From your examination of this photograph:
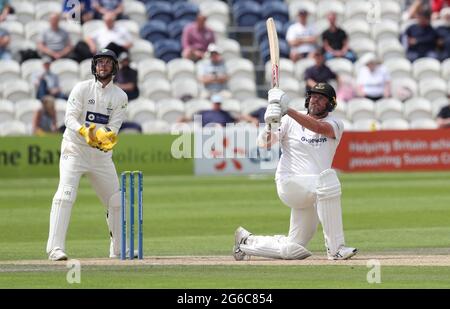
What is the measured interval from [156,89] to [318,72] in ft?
9.63

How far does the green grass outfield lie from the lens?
879 cm

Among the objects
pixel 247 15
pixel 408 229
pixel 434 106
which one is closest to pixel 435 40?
pixel 434 106

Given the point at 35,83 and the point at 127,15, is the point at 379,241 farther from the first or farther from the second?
the point at 127,15

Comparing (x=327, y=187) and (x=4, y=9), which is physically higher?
(x=4, y=9)

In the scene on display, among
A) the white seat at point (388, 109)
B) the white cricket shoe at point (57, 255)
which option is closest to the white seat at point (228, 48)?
the white seat at point (388, 109)

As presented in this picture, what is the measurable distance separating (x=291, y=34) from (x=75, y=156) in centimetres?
1345

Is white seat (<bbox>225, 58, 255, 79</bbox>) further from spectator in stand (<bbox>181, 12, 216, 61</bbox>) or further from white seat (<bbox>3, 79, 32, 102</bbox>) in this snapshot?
white seat (<bbox>3, 79, 32, 102</bbox>)

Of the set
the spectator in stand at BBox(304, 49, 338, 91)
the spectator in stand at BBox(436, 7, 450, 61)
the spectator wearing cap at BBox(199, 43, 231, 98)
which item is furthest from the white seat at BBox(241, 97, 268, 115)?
the spectator in stand at BBox(436, 7, 450, 61)

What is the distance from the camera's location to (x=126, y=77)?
70.9ft

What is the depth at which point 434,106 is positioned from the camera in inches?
911

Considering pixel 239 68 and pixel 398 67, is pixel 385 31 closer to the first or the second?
pixel 398 67

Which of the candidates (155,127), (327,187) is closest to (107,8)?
(155,127)

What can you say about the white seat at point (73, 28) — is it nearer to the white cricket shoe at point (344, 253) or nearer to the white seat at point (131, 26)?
the white seat at point (131, 26)

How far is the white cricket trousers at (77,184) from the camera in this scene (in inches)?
401
